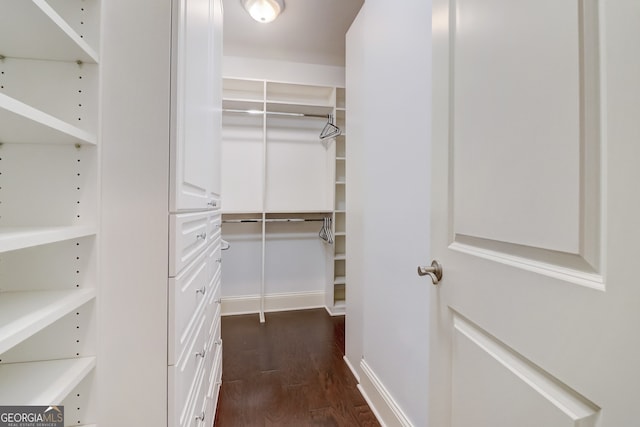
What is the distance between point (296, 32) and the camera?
2539 mm

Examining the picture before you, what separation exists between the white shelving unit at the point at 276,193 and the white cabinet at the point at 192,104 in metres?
1.66

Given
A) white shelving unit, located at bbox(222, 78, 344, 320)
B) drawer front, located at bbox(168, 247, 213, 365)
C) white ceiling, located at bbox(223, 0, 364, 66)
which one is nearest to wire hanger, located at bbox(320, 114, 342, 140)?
white shelving unit, located at bbox(222, 78, 344, 320)

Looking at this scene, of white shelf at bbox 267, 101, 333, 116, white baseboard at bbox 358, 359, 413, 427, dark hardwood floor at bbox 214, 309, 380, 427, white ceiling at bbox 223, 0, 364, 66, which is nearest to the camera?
white baseboard at bbox 358, 359, 413, 427

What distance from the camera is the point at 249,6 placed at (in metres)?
2.10

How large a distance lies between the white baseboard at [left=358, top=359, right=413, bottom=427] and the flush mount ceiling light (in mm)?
2637

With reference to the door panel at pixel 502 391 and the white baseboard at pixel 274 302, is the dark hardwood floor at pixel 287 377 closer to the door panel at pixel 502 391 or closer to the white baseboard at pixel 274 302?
the white baseboard at pixel 274 302

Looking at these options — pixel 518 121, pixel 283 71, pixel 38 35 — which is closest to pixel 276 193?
pixel 283 71

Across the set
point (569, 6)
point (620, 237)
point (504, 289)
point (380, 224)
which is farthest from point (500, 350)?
point (380, 224)

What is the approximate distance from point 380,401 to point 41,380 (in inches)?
58.8

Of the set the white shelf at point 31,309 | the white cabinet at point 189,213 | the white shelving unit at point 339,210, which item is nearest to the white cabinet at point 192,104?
the white cabinet at point 189,213

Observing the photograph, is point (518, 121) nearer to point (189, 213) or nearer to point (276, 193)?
point (189, 213)

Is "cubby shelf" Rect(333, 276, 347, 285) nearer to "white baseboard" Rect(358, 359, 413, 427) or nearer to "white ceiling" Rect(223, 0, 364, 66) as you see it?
"white baseboard" Rect(358, 359, 413, 427)

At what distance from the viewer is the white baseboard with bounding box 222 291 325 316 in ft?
9.82

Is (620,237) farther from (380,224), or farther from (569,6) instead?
(380,224)
